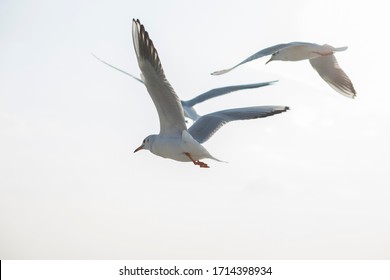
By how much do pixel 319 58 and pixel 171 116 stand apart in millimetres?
2402

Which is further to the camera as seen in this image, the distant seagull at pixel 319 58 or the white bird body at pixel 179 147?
the distant seagull at pixel 319 58

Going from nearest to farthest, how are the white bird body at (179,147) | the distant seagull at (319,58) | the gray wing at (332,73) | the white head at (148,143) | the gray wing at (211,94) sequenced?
the white bird body at (179,147), the white head at (148,143), the distant seagull at (319,58), the gray wing at (211,94), the gray wing at (332,73)

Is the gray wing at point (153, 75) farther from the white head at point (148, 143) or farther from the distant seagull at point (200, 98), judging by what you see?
the distant seagull at point (200, 98)

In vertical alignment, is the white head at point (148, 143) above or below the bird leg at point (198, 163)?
above

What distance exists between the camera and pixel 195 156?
4941 millimetres


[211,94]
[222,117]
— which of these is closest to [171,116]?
[222,117]

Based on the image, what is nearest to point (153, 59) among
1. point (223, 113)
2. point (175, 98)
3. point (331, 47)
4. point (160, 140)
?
point (175, 98)

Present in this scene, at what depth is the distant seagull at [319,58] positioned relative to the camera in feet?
20.3

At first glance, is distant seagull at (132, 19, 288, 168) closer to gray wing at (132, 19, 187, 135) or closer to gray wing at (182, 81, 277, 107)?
gray wing at (132, 19, 187, 135)

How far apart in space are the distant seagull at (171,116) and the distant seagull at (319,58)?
1.65 feet

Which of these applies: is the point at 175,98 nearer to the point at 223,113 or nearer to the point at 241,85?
the point at 223,113

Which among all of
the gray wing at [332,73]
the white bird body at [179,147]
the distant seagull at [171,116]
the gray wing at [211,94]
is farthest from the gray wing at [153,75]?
the gray wing at [332,73]

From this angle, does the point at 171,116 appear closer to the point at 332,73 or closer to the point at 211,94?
the point at 211,94

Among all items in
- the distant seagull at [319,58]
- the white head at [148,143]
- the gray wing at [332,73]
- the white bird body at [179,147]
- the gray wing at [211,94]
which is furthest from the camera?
the gray wing at [332,73]
